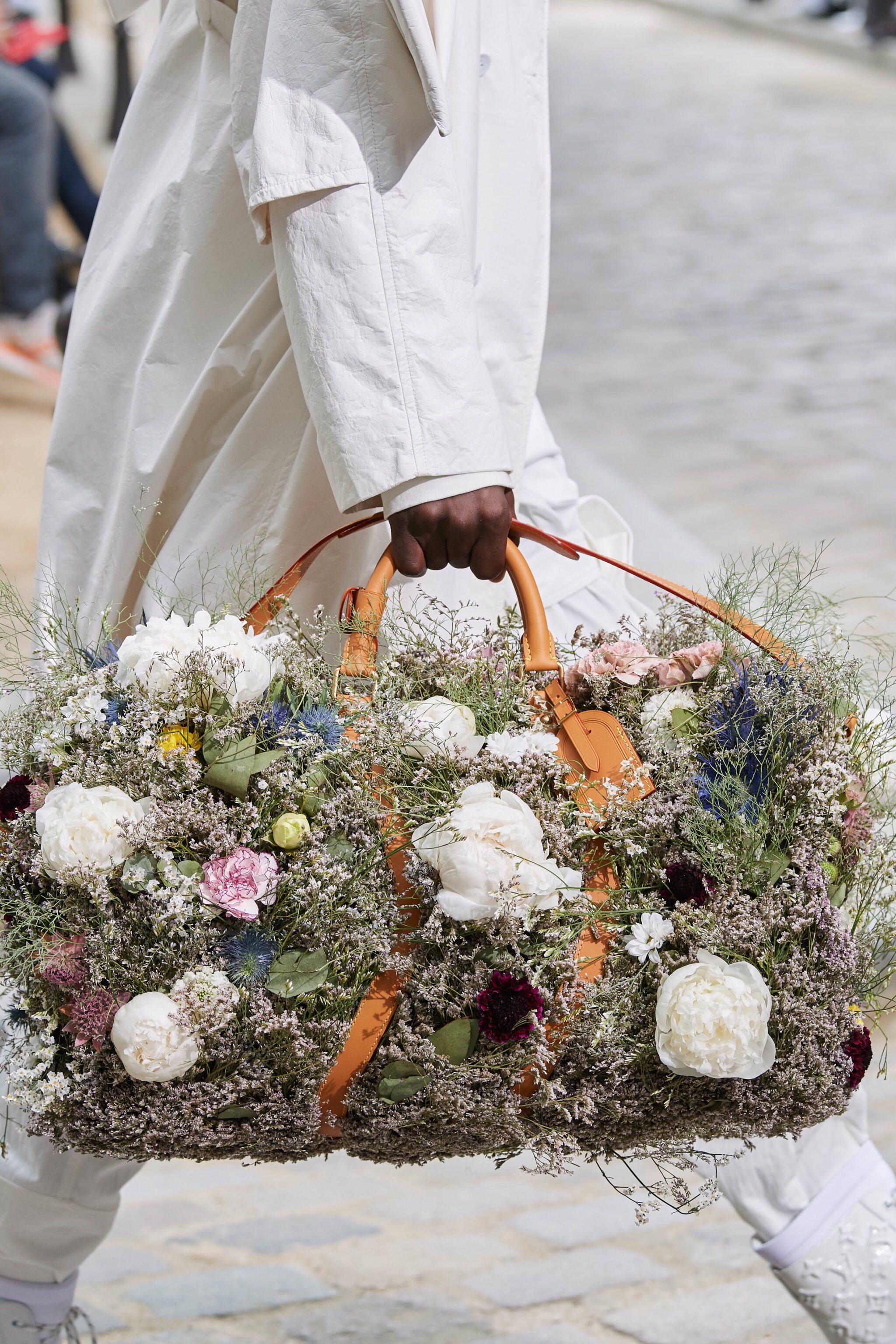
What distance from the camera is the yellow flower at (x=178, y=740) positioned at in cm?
145

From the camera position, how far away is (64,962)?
142cm

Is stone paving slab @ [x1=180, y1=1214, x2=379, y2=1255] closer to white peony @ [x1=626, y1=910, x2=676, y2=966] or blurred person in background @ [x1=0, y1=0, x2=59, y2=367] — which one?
white peony @ [x1=626, y1=910, x2=676, y2=966]

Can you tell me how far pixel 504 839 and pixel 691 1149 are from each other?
1.32 ft

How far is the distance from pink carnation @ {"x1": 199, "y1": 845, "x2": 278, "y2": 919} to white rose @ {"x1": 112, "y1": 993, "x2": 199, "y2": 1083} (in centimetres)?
10

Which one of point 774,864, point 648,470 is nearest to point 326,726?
point 774,864

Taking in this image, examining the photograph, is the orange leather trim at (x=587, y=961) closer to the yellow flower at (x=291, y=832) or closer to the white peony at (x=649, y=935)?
the white peony at (x=649, y=935)

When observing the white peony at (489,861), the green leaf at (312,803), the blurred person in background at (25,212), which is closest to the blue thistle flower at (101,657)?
the green leaf at (312,803)

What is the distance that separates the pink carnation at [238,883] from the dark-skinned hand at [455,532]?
375 millimetres

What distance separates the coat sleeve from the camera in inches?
61.5

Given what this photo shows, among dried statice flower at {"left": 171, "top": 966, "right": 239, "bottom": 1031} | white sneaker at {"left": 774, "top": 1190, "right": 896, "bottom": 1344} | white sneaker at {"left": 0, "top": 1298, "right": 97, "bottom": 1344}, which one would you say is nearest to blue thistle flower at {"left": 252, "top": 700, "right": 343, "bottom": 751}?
dried statice flower at {"left": 171, "top": 966, "right": 239, "bottom": 1031}

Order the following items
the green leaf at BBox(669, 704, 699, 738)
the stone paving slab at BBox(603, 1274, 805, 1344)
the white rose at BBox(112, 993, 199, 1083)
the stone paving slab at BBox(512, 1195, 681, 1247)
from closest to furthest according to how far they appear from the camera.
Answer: the white rose at BBox(112, 993, 199, 1083) < the green leaf at BBox(669, 704, 699, 738) < the stone paving slab at BBox(603, 1274, 805, 1344) < the stone paving slab at BBox(512, 1195, 681, 1247)

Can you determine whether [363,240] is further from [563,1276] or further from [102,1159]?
[563,1276]

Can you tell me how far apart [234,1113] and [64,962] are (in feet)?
0.71

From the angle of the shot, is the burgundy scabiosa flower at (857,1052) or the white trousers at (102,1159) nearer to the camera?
the burgundy scabiosa flower at (857,1052)
